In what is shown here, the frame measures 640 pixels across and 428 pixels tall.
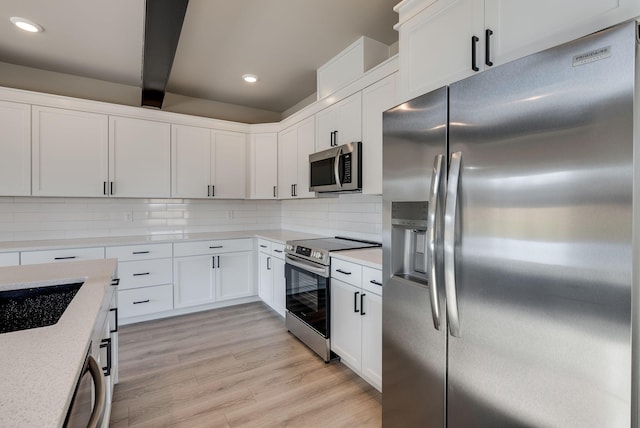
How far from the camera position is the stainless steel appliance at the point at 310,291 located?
242 cm

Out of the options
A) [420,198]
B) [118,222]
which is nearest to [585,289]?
[420,198]

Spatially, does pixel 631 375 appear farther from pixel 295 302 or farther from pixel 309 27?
pixel 309 27

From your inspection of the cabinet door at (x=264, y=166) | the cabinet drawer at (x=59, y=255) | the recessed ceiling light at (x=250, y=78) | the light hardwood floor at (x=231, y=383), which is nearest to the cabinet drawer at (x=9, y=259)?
the cabinet drawer at (x=59, y=255)

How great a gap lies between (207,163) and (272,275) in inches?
63.7

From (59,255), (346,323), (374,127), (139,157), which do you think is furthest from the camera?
(139,157)

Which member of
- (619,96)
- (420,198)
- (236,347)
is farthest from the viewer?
(236,347)

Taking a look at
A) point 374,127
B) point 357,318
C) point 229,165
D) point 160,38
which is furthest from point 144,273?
point 374,127

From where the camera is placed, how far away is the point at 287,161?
12.3 feet

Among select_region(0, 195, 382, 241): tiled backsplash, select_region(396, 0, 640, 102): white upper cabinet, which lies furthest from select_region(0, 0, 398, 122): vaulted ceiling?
select_region(0, 195, 382, 241): tiled backsplash

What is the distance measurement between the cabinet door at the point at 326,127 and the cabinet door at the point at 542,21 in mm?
1651

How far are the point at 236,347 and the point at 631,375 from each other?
8.41 ft

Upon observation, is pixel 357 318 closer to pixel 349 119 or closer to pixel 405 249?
pixel 405 249

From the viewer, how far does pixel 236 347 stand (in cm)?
271

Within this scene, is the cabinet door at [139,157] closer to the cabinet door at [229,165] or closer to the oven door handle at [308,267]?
the cabinet door at [229,165]
